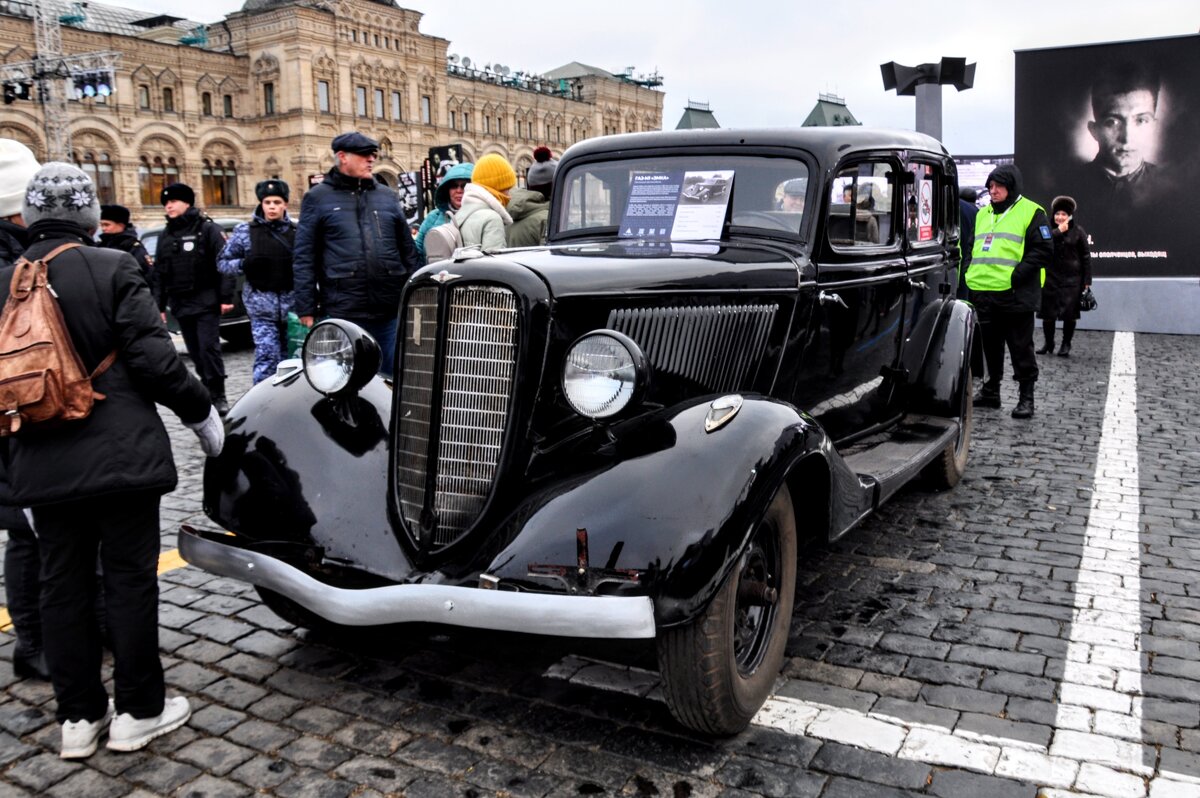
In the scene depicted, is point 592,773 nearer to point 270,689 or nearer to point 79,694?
point 270,689

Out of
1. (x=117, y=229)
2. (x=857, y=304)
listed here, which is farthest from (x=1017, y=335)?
(x=117, y=229)

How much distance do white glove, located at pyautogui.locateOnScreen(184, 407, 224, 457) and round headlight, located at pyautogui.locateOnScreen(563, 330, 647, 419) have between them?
1.26 m

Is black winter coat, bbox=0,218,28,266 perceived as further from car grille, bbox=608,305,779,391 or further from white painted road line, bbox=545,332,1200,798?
white painted road line, bbox=545,332,1200,798

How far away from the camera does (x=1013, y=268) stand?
841 centimetres

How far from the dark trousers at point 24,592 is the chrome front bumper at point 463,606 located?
1000mm

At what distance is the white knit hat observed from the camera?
12.5ft

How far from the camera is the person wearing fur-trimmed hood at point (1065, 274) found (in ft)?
40.8

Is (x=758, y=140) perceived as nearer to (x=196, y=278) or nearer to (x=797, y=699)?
(x=797, y=699)

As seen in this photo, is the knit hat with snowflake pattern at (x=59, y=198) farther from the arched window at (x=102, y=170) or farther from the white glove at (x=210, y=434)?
the arched window at (x=102, y=170)

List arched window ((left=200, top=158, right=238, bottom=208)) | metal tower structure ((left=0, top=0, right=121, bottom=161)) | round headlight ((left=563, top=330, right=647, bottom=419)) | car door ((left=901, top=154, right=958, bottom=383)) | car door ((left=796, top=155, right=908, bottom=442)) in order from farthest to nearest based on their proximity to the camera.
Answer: arched window ((left=200, top=158, right=238, bottom=208))
metal tower structure ((left=0, top=0, right=121, bottom=161))
car door ((left=901, top=154, right=958, bottom=383))
car door ((left=796, top=155, right=908, bottom=442))
round headlight ((left=563, top=330, right=647, bottom=419))

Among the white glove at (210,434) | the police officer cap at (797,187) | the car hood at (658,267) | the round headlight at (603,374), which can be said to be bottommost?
the white glove at (210,434)

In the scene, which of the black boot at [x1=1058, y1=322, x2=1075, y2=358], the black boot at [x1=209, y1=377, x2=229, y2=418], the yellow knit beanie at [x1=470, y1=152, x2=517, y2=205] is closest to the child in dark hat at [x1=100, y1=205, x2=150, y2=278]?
the black boot at [x1=209, y1=377, x2=229, y2=418]

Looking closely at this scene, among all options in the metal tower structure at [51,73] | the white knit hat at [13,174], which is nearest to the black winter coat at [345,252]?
the white knit hat at [13,174]

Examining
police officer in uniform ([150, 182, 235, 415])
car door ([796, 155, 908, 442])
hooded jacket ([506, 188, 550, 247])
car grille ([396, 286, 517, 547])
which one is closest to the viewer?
car grille ([396, 286, 517, 547])
